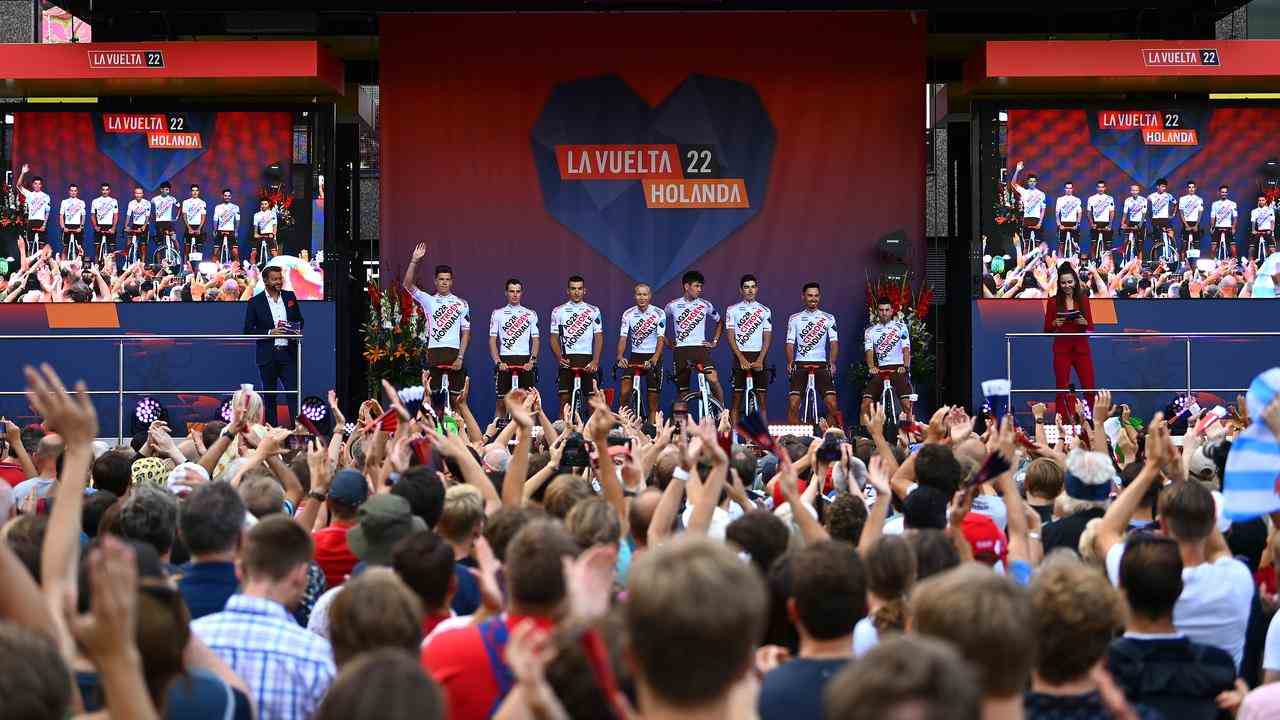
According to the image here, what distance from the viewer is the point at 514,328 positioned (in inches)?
718

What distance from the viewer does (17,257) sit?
18359mm

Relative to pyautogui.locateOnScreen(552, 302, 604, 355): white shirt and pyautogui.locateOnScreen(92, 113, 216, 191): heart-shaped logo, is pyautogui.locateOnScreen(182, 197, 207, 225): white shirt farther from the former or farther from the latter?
pyautogui.locateOnScreen(552, 302, 604, 355): white shirt

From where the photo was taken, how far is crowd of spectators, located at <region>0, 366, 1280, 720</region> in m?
2.54

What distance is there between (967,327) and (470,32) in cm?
719

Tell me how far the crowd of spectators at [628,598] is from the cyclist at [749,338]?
36.4 feet

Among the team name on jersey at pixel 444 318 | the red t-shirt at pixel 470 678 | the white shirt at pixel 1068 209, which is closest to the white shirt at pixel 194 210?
the team name on jersey at pixel 444 318

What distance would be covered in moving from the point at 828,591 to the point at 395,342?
49.8 ft

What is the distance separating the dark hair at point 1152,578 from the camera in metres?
4.06

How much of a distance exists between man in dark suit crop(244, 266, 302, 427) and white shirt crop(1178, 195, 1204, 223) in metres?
10.4

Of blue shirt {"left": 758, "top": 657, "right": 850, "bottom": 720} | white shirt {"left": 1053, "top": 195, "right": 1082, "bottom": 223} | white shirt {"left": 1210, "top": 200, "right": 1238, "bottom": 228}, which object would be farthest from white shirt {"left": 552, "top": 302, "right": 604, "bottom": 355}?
blue shirt {"left": 758, "top": 657, "right": 850, "bottom": 720}

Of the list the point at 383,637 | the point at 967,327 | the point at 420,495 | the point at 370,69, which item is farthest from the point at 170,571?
the point at 370,69

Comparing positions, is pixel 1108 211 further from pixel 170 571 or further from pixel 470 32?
pixel 170 571

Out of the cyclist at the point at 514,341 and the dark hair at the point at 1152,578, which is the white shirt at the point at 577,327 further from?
the dark hair at the point at 1152,578

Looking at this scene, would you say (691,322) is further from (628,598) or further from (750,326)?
(628,598)
